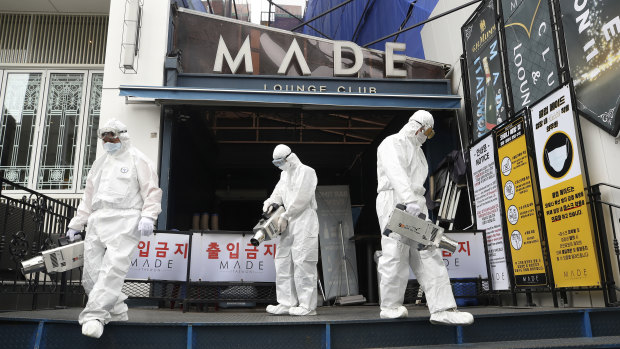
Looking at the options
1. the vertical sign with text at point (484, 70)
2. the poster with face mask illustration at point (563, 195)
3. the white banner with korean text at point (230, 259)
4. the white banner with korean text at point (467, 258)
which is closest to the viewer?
the poster with face mask illustration at point (563, 195)

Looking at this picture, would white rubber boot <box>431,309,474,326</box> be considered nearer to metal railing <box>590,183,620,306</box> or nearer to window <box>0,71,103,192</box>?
metal railing <box>590,183,620,306</box>

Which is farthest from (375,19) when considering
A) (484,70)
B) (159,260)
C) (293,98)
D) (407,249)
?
(407,249)

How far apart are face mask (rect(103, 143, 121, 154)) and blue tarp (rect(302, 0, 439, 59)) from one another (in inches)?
278

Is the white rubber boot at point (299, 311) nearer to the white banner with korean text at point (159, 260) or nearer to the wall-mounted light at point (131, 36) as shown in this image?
the white banner with korean text at point (159, 260)

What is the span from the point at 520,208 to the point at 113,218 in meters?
4.59

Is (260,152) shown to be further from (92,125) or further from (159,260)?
(159,260)

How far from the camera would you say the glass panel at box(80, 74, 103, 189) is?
938 cm

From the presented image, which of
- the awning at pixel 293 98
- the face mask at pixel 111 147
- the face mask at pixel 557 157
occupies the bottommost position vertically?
the face mask at pixel 111 147

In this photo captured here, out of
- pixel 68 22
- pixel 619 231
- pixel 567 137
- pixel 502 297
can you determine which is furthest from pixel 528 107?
pixel 68 22

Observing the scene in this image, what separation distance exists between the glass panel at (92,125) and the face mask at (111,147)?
18.4ft

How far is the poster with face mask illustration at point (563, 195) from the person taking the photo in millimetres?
4820

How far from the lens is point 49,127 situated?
9555 millimetres

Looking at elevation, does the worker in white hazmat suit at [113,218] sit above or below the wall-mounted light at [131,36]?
below

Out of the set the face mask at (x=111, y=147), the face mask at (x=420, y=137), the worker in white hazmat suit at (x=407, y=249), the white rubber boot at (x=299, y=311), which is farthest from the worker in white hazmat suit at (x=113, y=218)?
the face mask at (x=420, y=137)
